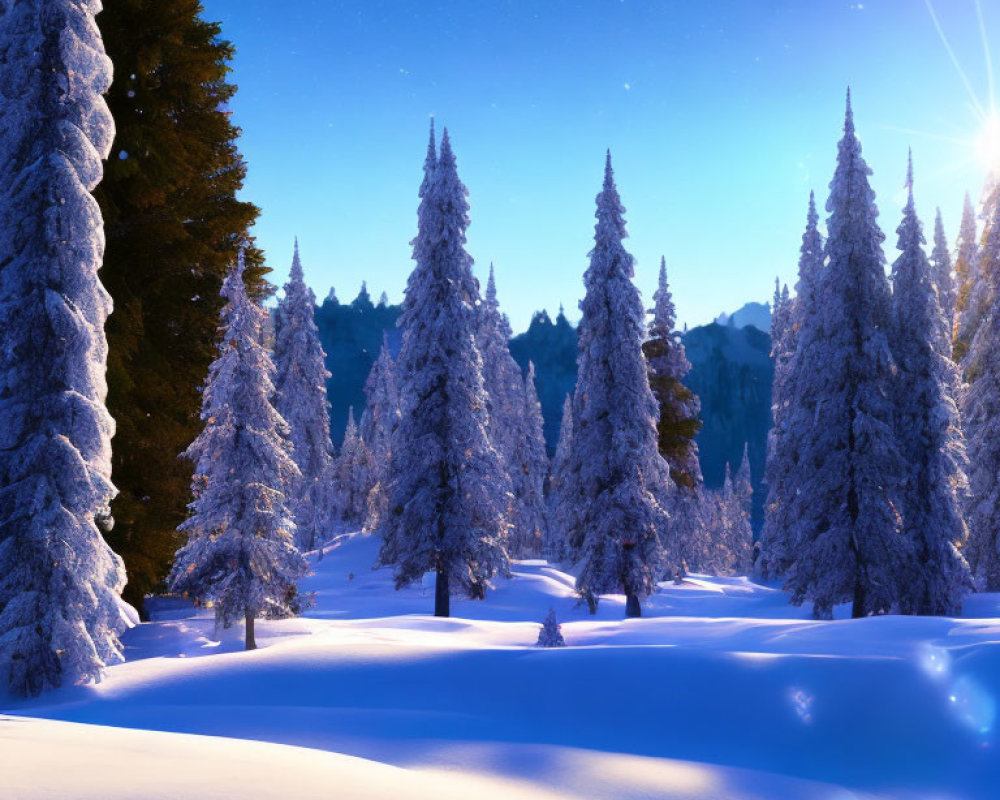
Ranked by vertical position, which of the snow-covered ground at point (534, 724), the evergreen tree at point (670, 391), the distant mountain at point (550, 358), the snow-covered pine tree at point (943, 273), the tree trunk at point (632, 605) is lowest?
the tree trunk at point (632, 605)

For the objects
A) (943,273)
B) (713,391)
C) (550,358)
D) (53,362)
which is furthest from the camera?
(713,391)

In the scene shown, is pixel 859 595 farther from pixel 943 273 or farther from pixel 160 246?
pixel 943 273

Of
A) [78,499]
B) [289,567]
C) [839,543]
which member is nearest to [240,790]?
[78,499]

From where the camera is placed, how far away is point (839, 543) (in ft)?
71.2

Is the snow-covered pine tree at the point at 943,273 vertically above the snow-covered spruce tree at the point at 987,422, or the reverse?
the snow-covered pine tree at the point at 943,273

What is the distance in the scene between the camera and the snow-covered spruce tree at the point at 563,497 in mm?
28375

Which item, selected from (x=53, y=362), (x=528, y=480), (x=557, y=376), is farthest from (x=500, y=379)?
(x=557, y=376)

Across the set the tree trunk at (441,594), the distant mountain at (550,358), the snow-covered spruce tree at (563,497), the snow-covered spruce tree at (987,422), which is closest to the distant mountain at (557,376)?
the distant mountain at (550,358)

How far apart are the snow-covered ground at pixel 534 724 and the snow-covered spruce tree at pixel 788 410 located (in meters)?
11.7

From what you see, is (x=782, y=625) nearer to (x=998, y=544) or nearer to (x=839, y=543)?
(x=839, y=543)

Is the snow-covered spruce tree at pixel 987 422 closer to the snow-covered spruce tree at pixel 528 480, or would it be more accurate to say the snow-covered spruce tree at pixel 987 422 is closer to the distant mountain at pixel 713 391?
the snow-covered spruce tree at pixel 528 480

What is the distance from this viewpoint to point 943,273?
47.9m

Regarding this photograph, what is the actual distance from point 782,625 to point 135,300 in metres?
14.8

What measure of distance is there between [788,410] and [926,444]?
11.3 metres
